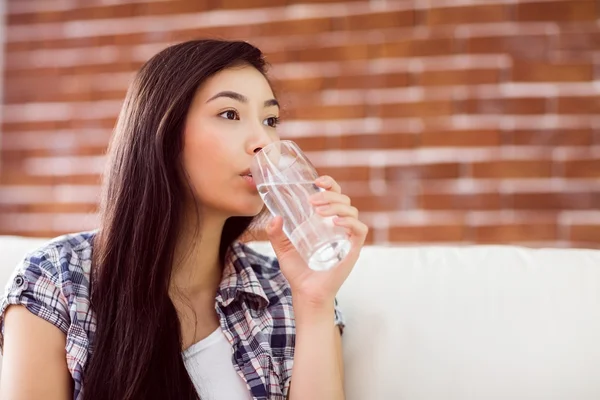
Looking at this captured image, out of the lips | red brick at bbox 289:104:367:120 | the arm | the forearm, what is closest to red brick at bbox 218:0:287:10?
red brick at bbox 289:104:367:120

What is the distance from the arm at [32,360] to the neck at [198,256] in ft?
0.98

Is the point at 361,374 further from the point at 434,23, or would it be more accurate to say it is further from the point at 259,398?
the point at 434,23

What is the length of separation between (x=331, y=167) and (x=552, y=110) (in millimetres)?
711

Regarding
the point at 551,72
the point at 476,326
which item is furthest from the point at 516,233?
the point at 476,326

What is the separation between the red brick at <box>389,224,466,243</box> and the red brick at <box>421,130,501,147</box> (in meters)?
0.26

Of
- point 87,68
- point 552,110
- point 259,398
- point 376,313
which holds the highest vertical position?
point 87,68

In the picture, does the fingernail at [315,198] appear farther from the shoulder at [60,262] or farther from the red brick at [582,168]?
the red brick at [582,168]

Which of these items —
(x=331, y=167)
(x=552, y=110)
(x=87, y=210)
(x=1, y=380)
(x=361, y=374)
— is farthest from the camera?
(x=87, y=210)

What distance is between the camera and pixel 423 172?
83.4 inches

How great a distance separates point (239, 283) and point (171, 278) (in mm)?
147

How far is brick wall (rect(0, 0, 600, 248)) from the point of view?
6.64 feet

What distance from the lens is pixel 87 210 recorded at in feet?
8.13

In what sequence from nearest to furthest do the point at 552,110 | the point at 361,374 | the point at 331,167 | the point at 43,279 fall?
1. the point at 43,279
2. the point at 361,374
3. the point at 552,110
4. the point at 331,167

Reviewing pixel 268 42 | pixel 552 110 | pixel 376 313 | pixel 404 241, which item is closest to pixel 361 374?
pixel 376 313
